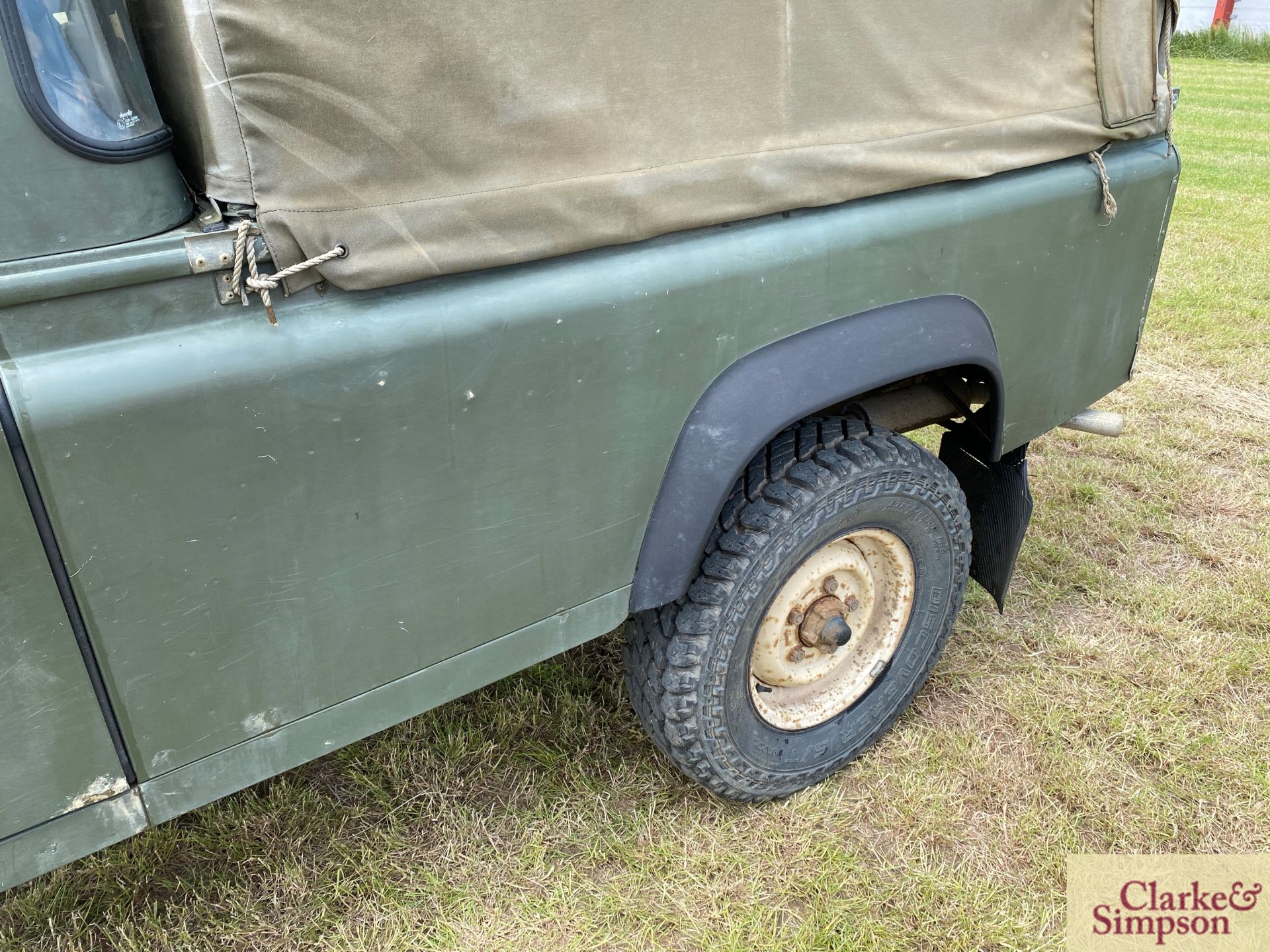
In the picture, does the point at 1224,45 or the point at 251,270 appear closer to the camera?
the point at 251,270

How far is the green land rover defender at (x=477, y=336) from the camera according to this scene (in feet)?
4.12

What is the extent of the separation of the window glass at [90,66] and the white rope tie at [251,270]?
180 millimetres

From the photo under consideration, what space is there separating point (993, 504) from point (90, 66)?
2.28 meters

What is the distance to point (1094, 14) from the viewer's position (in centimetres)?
222

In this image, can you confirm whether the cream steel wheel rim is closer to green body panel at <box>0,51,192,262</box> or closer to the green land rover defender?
the green land rover defender

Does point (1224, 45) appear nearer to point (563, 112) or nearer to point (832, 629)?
point (832, 629)

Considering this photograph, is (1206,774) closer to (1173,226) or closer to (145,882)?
(145,882)

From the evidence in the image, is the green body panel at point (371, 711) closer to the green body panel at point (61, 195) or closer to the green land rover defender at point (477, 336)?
the green land rover defender at point (477, 336)

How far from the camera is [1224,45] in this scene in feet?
67.9

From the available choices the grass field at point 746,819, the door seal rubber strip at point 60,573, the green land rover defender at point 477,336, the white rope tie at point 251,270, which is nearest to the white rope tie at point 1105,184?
the green land rover defender at point 477,336

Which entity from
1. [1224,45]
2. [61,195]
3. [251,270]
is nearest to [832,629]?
[251,270]

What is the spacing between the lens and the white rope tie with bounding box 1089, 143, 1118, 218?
2268 millimetres

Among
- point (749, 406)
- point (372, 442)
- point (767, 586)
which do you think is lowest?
point (767, 586)

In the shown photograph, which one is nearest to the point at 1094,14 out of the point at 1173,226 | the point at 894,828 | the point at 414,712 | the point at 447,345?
the point at 447,345
